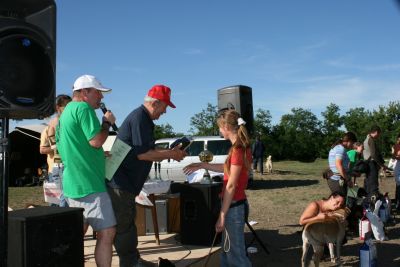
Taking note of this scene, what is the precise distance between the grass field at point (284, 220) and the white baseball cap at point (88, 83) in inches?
117

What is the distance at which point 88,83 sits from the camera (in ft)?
11.2

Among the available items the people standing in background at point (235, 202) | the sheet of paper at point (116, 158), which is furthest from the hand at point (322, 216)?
the sheet of paper at point (116, 158)

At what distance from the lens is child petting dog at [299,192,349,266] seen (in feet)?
14.9

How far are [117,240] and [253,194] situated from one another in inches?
349

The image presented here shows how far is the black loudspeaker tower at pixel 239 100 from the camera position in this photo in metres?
7.22

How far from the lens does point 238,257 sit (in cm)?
351

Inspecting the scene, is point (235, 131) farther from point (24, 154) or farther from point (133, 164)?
point (24, 154)

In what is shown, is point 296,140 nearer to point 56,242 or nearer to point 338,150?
point 338,150

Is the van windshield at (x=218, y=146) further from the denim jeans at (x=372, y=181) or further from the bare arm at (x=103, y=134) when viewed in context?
the bare arm at (x=103, y=134)

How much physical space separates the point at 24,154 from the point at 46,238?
1846cm

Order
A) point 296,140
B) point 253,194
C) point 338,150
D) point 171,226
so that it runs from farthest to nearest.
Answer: point 296,140, point 253,194, point 338,150, point 171,226

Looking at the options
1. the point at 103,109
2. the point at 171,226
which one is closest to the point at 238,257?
the point at 103,109

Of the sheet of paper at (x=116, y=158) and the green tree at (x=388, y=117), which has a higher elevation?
the green tree at (x=388, y=117)

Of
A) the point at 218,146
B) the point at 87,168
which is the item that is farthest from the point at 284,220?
the point at 87,168
